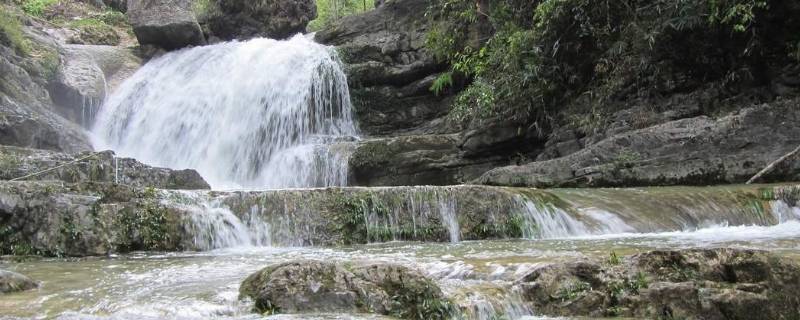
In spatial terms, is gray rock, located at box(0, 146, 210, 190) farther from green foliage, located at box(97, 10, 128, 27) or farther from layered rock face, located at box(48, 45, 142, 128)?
green foliage, located at box(97, 10, 128, 27)

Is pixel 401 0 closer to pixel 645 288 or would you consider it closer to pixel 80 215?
pixel 80 215

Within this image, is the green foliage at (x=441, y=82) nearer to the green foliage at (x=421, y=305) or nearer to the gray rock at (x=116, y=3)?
the green foliage at (x=421, y=305)

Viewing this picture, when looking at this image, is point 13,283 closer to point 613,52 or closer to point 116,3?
point 613,52

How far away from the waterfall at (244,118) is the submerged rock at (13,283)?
880cm

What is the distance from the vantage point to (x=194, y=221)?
703 centimetres

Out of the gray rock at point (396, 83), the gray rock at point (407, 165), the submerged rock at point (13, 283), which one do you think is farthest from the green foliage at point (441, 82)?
the submerged rock at point (13, 283)

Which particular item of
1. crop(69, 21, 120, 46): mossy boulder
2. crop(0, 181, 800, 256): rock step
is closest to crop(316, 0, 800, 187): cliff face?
crop(0, 181, 800, 256): rock step

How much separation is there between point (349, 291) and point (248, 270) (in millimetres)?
1858

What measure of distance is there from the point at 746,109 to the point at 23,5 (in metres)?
26.2

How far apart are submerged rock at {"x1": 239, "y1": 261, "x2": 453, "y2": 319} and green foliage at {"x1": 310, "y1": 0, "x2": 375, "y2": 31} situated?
28.8 meters

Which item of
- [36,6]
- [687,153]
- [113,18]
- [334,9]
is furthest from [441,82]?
[36,6]

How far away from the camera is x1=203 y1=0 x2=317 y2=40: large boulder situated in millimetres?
22891

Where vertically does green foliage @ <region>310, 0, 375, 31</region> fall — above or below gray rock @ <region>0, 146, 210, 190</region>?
above

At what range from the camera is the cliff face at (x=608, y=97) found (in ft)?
34.0
